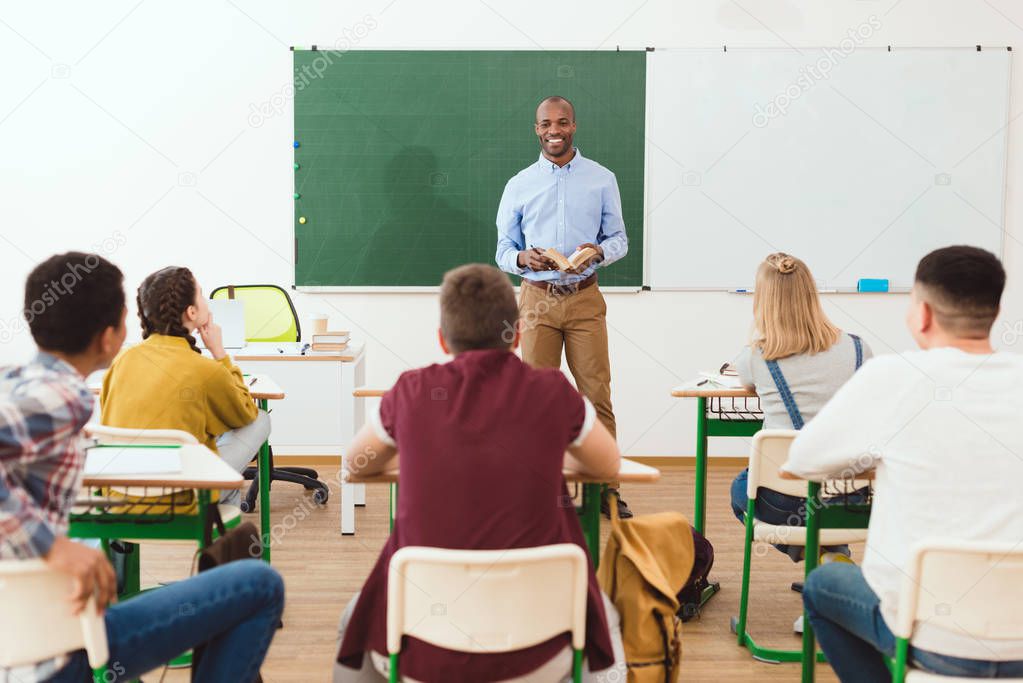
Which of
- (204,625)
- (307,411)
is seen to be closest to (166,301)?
(204,625)

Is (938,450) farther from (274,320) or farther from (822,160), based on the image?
(822,160)

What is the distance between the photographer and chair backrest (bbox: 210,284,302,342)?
15.9ft

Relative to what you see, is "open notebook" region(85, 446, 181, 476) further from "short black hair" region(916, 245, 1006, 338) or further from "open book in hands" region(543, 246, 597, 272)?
"open book in hands" region(543, 246, 597, 272)

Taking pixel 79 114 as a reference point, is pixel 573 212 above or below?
below

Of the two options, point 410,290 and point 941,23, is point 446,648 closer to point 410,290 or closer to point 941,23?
point 410,290

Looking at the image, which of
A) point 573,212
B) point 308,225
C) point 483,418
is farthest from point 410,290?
point 483,418

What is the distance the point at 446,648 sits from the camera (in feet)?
5.74

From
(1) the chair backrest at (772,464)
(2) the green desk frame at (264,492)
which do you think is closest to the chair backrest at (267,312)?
(2) the green desk frame at (264,492)

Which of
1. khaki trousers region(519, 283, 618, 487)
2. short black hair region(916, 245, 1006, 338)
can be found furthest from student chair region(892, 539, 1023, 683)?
khaki trousers region(519, 283, 618, 487)

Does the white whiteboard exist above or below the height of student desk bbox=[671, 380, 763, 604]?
above

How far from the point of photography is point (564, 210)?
4.70 metres

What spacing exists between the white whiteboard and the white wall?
13cm

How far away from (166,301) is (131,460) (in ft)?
2.55

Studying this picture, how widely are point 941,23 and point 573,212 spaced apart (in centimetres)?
254
